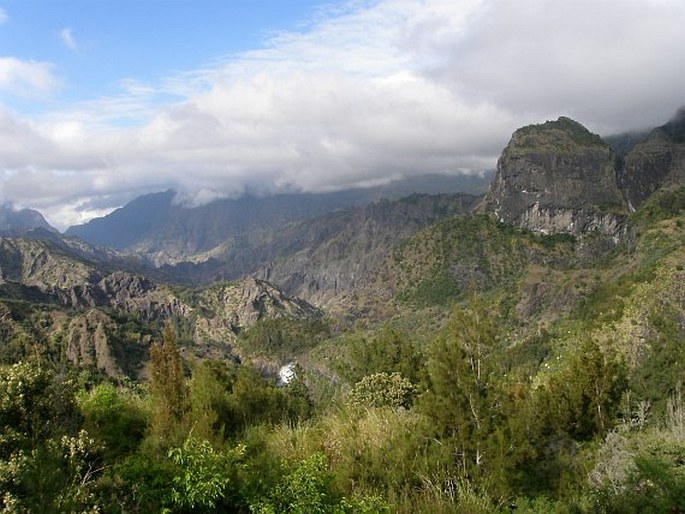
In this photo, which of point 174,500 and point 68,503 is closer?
point 68,503

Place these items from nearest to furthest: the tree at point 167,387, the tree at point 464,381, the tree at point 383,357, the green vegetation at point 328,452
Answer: the green vegetation at point 328,452 → the tree at point 464,381 → the tree at point 167,387 → the tree at point 383,357

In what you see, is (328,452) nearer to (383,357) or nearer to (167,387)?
(167,387)

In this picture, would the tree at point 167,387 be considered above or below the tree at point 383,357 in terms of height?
above

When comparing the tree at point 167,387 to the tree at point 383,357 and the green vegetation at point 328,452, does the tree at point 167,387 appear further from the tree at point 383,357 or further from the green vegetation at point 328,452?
the tree at point 383,357

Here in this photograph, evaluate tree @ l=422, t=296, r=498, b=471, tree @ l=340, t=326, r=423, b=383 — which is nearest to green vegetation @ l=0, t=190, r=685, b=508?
tree @ l=422, t=296, r=498, b=471

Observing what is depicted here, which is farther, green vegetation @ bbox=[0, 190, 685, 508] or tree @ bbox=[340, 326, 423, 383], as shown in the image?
tree @ bbox=[340, 326, 423, 383]

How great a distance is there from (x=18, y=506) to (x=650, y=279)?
454ft

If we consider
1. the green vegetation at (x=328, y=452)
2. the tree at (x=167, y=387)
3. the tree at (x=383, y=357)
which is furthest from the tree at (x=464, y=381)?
the tree at (x=383, y=357)

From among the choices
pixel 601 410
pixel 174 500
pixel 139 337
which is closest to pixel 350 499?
pixel 174 500

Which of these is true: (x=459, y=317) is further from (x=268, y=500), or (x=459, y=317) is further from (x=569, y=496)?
(x=268, y=500)

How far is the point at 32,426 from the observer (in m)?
10.5

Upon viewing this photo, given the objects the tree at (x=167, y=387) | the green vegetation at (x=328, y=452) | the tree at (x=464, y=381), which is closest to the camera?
the green vegetation at (x=328, y=452)

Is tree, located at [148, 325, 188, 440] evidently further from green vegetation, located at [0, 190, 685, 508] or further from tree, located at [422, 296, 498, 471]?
tree, located at [422, 296, 498, 471]

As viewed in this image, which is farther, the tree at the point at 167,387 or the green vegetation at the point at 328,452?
the tree at the point at 167,387
